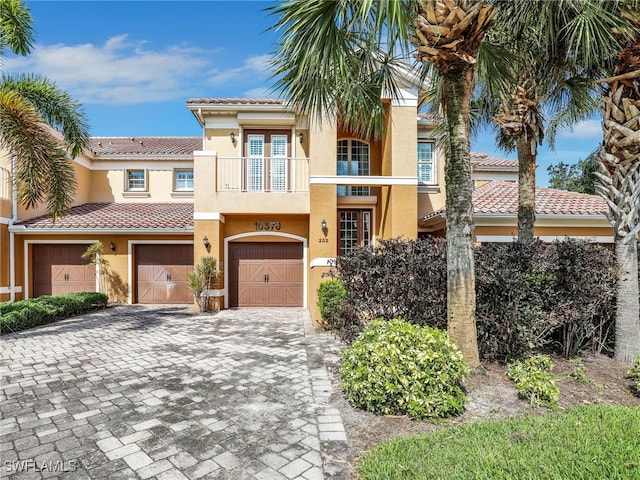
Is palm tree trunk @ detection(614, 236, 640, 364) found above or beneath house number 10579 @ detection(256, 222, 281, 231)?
beneath

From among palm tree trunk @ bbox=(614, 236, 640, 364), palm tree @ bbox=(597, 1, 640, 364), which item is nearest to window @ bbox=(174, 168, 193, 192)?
palm tree @ bbox=(597, 1, 640, 364)

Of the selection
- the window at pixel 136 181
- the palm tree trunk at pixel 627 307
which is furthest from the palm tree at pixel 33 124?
the palm tree trunk at pixel 627 307

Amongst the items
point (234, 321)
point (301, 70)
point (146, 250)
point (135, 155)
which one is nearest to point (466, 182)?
point (301, 70)

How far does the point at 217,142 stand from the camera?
14.4 metres

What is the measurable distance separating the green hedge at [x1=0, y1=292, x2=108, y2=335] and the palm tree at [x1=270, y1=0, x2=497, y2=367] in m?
10.4

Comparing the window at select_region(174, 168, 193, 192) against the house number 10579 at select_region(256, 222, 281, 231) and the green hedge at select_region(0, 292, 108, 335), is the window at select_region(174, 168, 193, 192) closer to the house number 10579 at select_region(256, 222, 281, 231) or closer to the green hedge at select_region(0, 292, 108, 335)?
the house number 10579 at select_region(256, 222, 281, 231)

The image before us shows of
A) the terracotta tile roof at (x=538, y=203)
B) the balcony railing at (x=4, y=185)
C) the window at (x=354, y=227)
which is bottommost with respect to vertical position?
the window at (x=354, y=227)

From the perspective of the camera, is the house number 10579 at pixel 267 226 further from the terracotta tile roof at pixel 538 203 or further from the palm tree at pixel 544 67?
the palm tree at pixel 544 67

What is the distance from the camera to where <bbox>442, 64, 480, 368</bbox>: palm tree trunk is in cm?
563

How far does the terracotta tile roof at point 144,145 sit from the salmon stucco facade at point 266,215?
0.67 metres

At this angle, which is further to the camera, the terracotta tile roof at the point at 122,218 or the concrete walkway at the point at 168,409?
the terracotta tile roof at the point at 122,218

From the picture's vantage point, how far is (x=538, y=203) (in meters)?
13.2

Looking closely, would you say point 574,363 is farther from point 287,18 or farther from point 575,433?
point 287,18

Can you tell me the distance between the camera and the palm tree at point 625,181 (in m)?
6.47
